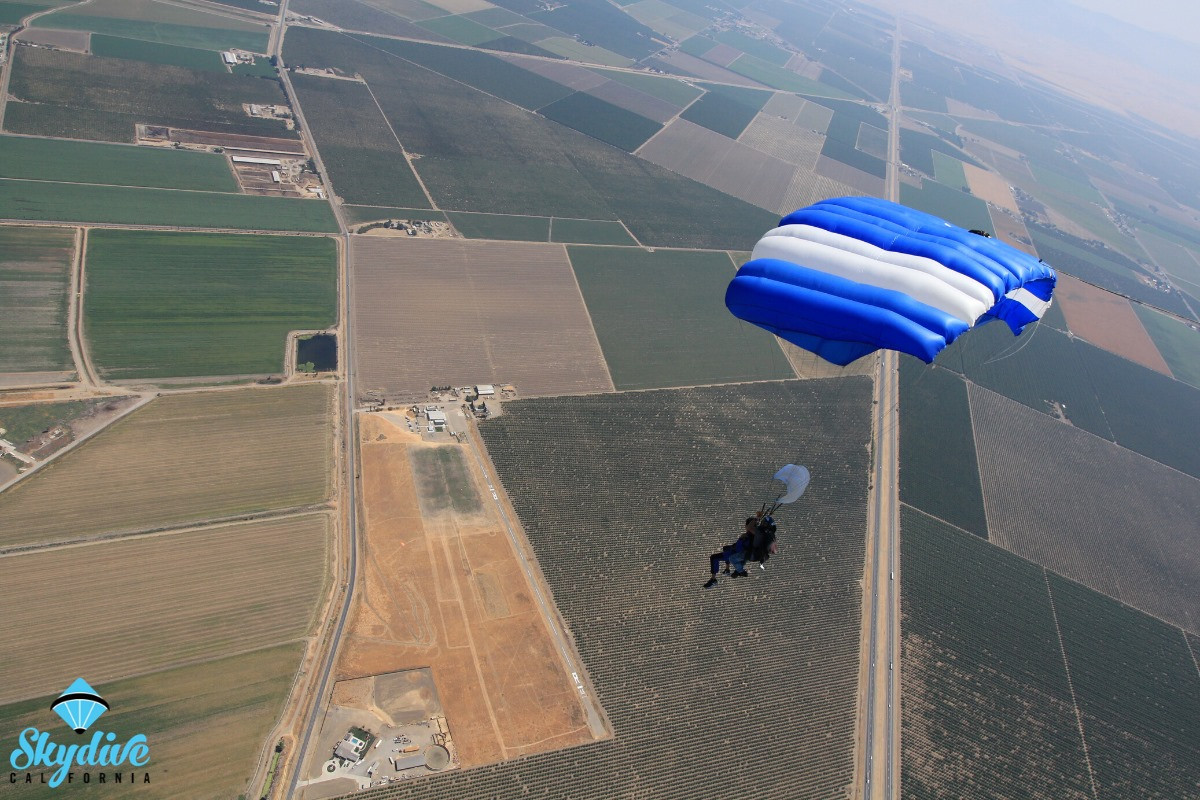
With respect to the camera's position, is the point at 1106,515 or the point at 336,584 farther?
the point at 1106,515

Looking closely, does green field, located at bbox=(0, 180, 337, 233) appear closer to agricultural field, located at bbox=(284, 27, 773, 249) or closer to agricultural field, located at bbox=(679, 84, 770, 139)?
agricultural field, located at bbox=(284, 27, 773, 249)

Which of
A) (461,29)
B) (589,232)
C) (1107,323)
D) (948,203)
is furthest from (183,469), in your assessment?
(948,203)

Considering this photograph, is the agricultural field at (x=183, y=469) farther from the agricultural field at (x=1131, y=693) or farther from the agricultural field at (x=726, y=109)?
the agricultural field at (x=726, y=109)

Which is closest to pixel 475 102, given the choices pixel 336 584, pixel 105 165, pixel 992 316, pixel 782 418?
pixel 105 165

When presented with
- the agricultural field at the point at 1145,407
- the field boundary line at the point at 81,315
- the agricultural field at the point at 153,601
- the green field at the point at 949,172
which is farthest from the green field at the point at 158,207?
the green field at the point at 949,172

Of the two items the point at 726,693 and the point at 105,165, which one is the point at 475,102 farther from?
the point at 726,693

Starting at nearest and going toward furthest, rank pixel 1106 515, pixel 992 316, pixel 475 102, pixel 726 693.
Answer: pixel 992 316 < pixel 726 693 < pixel 1106 515 < pixel 475 102

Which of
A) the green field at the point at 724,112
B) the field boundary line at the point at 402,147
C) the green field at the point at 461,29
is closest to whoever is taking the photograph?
the field boundary line at the point at 402,147
